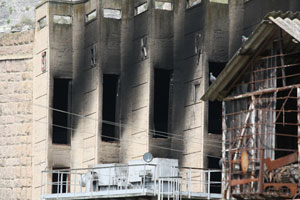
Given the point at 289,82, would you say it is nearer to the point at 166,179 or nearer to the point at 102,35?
the point at 166,179

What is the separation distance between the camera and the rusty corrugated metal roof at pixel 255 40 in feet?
118

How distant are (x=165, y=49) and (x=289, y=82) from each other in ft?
73.2

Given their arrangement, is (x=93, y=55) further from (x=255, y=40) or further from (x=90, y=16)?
(x=255, y=40)

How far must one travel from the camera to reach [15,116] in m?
67.7

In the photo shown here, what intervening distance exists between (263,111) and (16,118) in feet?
107

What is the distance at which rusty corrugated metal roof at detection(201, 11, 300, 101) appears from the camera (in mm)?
36062

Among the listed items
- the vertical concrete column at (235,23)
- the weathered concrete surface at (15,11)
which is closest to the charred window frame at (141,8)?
the vertical concrete column at (235,23)

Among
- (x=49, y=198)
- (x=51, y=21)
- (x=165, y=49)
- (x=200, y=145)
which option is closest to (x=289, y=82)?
(x=49, y=198)

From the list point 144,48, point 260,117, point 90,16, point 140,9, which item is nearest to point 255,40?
point 260,117

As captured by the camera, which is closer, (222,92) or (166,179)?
(222,92)

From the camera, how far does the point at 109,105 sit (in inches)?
2645

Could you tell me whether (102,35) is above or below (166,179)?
above

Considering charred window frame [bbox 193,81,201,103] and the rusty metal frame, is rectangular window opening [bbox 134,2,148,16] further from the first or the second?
the rusty metal frame

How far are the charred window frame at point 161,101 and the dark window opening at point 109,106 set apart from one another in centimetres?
249
